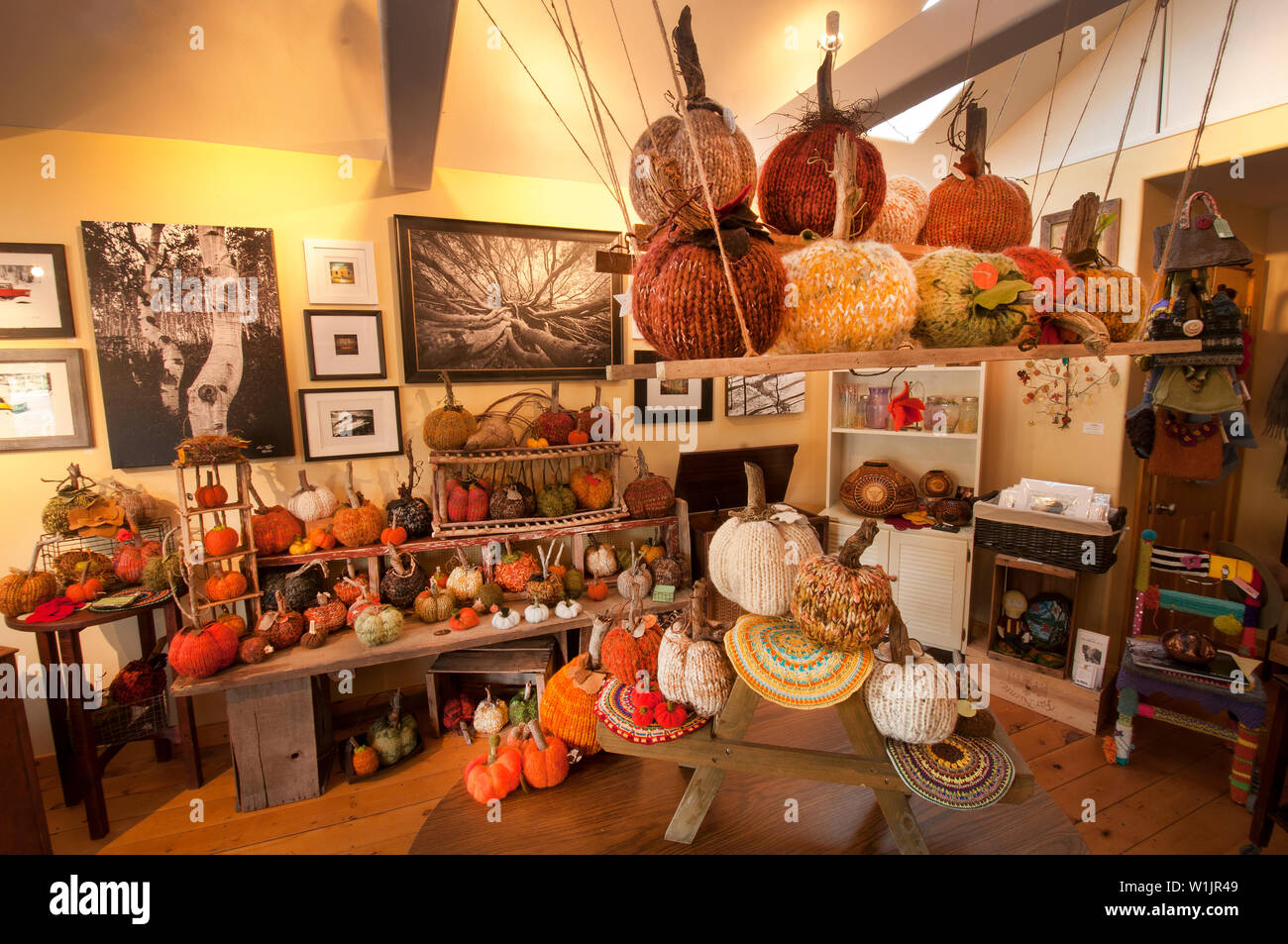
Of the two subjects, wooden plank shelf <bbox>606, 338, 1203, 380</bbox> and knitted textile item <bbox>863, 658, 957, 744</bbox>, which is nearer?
wooden plank shelf <bbox>606, 338, 1203, 380</bbox>

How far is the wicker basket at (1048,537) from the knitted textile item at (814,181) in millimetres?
2388

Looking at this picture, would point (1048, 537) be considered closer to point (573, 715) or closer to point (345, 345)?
point (573, 715)

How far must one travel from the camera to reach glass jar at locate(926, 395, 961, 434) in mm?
3318

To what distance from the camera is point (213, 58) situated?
208 cm

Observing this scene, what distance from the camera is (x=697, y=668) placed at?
3.97 ft

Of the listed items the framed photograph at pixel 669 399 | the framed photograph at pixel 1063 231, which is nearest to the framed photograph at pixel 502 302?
the framed photograph at pixel 669 399

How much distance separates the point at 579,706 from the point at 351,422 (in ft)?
6.35

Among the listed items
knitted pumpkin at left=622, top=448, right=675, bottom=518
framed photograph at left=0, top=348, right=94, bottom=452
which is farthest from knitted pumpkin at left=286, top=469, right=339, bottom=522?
knitted pumpkin at left=622, top=448, right=675, bottom=518

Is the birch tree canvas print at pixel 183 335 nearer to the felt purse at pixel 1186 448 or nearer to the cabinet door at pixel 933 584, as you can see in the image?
the cabinet door at pixel 933 584

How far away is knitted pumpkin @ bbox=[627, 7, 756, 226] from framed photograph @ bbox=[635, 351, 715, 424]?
2250mm

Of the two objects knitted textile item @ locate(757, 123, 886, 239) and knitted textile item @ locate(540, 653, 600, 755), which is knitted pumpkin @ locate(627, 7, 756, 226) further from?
knitted textile item @ locate(540, 653, 600, 755)

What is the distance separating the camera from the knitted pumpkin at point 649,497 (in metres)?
3.00

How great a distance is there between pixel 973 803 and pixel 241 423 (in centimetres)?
306
